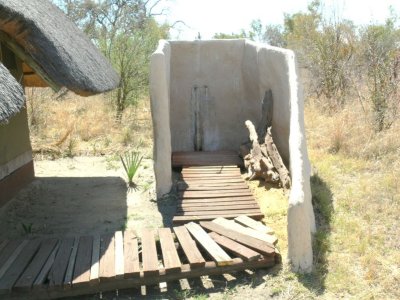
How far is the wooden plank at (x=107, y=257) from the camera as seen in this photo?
3.95 m

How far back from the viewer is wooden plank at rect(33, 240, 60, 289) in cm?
383

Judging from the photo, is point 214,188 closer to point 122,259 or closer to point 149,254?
point 149,254

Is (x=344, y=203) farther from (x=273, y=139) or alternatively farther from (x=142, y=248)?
(x=142, y=248)

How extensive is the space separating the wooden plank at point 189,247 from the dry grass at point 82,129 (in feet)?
13.7

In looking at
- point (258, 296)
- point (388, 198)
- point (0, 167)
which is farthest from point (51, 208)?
point (388, 198)

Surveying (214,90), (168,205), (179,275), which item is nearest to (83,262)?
(179,275)

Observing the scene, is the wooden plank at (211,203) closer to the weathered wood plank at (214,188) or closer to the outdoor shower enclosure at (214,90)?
the weathered wood plank at (214,188)

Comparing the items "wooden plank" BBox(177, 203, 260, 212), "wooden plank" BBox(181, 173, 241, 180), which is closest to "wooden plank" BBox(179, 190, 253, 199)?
"wooden plank" BBox(177, 203, 260, 212)

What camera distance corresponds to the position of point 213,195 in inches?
245

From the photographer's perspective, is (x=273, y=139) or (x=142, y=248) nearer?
(x=142, y=248)

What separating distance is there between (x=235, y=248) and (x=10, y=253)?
7.33ft

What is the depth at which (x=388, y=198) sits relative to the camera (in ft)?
18.8

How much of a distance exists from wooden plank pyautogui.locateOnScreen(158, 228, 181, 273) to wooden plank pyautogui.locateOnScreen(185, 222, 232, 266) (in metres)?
0.28

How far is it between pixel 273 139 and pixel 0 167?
405 centimetres
